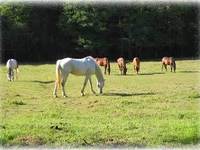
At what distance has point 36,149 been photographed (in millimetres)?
7727

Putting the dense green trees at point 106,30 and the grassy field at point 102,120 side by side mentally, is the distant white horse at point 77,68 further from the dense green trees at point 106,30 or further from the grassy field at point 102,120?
the dense green trees at point 106,30

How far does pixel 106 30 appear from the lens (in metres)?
56.3

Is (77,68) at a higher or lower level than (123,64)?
higher

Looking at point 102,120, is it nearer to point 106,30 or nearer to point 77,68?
point 77,68

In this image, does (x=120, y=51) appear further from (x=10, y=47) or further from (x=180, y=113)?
(x=180, y=113)

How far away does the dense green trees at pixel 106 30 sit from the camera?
5428cm

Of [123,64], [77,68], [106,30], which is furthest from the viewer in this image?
[106,30]

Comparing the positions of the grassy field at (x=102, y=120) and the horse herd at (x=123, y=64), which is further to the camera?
the horse herd at (x=123, y=64)

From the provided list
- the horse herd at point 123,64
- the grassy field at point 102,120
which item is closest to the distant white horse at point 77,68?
the grassy field at point 102,120

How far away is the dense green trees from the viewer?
178ft

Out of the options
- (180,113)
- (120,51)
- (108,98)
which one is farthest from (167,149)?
(120,51)

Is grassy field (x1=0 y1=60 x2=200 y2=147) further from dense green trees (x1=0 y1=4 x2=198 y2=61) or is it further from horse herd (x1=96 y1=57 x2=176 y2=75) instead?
dense green trees (x1=0 y1=4 x2=198 y2=61)

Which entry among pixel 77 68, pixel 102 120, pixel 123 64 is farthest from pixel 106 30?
pixel 102 120

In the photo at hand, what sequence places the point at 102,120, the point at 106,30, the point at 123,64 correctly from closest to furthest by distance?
the point at 102,120
the point at 123,64
the point at 106,30
